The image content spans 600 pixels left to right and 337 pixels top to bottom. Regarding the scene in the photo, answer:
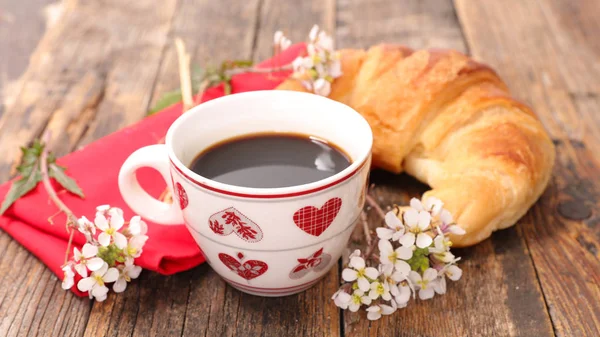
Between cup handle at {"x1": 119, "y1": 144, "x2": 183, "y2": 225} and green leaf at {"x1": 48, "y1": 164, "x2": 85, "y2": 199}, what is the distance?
187 mm

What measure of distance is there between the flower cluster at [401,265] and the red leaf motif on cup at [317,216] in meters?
0.10

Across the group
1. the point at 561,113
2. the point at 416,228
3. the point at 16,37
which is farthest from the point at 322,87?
the point at 16,37

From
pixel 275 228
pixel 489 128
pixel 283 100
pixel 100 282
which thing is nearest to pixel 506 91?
pixel 489 128

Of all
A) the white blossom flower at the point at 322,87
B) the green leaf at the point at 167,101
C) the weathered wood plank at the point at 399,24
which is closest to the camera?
the white blossom flower at the point at 322,87

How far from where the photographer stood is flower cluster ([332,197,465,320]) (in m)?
1.03

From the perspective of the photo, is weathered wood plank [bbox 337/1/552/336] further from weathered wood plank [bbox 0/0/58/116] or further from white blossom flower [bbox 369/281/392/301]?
weathered wood plank [bbox 0/0/58/116]

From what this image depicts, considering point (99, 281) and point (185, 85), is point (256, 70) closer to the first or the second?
point (185, 85)

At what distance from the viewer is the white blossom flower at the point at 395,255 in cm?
102

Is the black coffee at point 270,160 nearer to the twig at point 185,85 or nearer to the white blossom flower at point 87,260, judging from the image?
the white blossom flower at point 87,260

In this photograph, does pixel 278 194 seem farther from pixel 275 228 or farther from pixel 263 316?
pixel 263 316

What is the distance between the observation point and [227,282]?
1.09 meters

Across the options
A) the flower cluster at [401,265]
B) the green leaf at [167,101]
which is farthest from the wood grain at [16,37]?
the flower cluster at [401,265]

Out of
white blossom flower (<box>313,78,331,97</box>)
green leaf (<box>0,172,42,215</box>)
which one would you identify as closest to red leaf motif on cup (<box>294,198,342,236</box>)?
white blossom flower (<box>313,78,331,97</box>)

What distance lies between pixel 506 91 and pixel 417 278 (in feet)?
1.81
